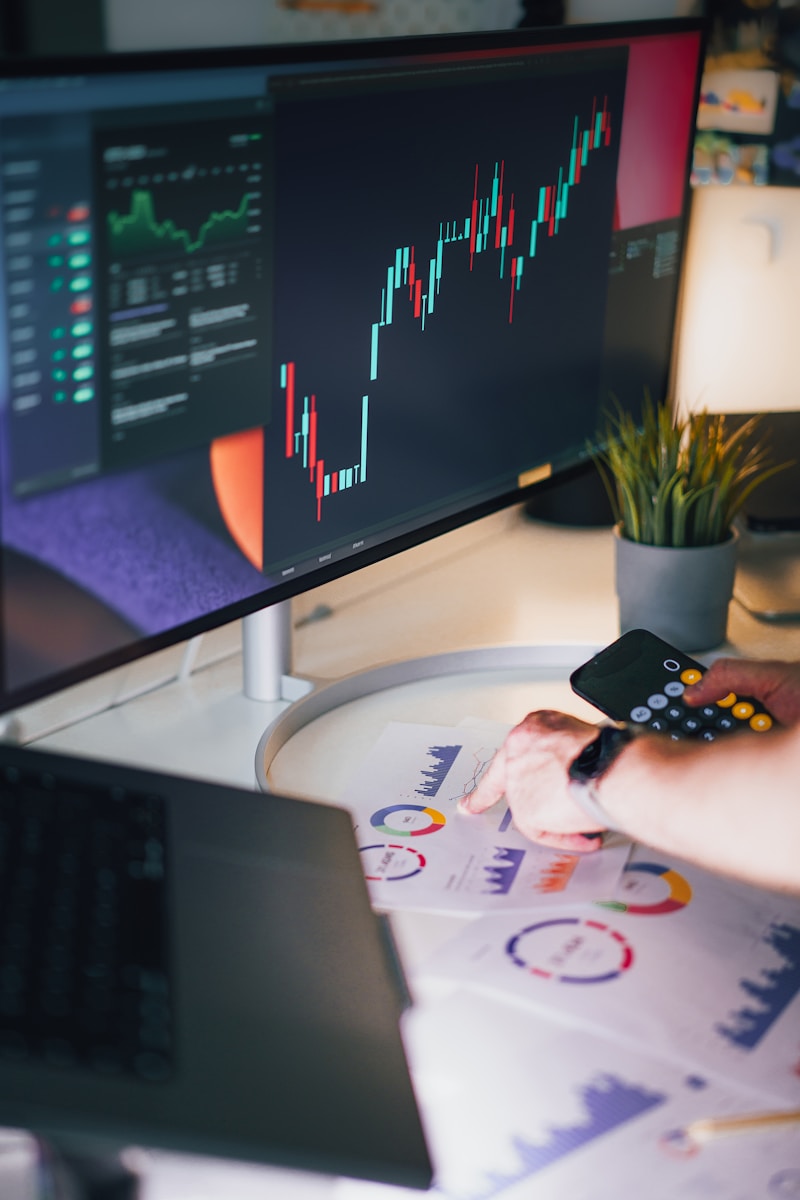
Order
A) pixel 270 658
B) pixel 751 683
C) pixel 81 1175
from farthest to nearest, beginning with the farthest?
pixel 270 658
pixel 751 683
pixel 81 1175

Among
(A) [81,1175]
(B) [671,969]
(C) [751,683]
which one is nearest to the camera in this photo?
(A) [81,1175]

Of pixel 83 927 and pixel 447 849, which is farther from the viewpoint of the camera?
pixel 447 849

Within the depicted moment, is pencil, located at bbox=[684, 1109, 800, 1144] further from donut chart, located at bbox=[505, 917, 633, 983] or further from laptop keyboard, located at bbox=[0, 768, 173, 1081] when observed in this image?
laptop keyboard, located at bbox=[0, 768, 173, 1081]

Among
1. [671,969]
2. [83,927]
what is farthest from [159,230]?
[671,969]

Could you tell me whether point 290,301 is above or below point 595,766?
above

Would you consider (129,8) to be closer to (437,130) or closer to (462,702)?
(437,130)

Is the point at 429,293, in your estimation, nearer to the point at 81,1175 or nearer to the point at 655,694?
the point at 655,694

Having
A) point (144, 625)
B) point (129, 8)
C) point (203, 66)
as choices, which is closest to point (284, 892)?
point (144, 625)

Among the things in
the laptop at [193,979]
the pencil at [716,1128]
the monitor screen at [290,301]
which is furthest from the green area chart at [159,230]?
the pencil at [716,1128]

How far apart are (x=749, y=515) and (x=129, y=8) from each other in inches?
28.6

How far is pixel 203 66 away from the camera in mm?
649

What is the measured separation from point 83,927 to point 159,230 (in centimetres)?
35

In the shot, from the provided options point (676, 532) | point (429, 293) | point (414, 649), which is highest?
point (429, 293)

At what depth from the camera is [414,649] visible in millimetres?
1042
